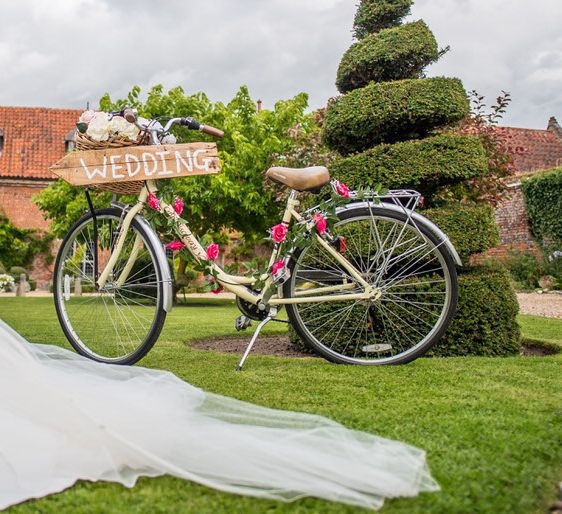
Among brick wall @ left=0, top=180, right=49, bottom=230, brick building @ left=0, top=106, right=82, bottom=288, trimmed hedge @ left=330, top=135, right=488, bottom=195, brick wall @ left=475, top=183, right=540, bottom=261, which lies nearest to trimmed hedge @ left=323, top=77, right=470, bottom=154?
trimmed hedge @ left=330, top=135, right=488, bottom=195

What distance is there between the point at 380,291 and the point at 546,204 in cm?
1371

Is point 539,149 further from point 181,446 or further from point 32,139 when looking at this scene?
point 181,446

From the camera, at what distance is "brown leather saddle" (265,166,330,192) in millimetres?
3361

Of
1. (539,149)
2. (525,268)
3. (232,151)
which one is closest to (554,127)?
(539,149)

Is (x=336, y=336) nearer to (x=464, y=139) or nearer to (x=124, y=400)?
(x=464, y=139)

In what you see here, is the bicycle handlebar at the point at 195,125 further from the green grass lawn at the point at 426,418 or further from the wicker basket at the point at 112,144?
the green grass lawn at the point at 426,418

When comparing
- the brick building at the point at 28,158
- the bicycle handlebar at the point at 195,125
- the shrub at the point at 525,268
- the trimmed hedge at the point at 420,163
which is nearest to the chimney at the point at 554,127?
the shrub at the point at 525,268

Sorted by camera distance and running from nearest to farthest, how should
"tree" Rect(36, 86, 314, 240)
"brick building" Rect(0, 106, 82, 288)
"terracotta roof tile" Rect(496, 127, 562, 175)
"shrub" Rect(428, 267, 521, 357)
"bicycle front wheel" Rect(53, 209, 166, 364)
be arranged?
1. "bicycle front wheel" Rect(53, 209, 166, 364)
2. "shrub" Rect(428, 267, 521, 357)
3. "tree" Rect(36, 86, 314, 240)
4. "terracotta roof tile" Rect(496, 127, 562, 175)
5. "brick building" Rect(0, 106, 82, 288)

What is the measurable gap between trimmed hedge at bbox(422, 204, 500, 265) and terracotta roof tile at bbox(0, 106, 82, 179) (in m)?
25.9

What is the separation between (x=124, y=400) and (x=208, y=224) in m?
13.8

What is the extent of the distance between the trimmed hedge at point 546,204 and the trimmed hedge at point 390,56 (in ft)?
37.6

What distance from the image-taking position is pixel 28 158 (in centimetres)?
2786

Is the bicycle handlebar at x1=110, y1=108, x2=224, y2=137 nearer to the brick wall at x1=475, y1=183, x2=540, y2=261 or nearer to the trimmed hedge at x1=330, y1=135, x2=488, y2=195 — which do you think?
the trimmed hedge at x1=330, y1=135, x2=488, y2=195

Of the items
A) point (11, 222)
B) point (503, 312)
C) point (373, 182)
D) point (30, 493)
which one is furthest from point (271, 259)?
point (11, 222)
